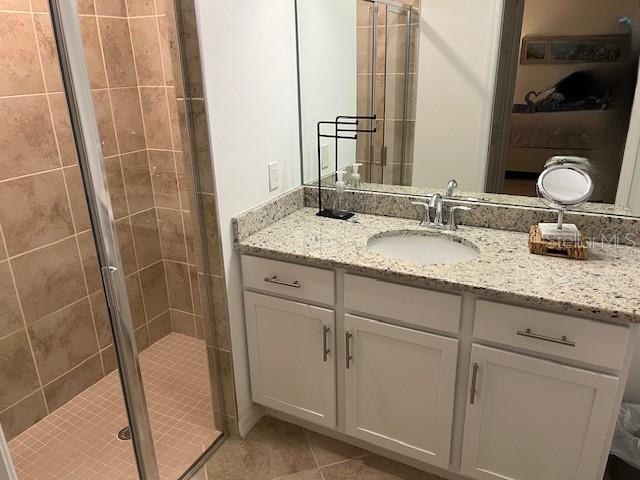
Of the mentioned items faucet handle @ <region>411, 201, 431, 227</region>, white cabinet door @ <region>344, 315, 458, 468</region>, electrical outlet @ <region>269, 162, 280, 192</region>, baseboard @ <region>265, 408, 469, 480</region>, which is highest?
electrical outlet @ <region>269, 162, 280, 192</region>

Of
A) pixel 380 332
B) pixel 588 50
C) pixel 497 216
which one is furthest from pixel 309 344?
pixel 588 50

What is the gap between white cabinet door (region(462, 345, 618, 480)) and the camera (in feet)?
4.51

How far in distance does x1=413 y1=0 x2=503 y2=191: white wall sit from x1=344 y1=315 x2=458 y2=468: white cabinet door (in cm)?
69

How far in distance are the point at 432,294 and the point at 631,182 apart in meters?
A: 0.82

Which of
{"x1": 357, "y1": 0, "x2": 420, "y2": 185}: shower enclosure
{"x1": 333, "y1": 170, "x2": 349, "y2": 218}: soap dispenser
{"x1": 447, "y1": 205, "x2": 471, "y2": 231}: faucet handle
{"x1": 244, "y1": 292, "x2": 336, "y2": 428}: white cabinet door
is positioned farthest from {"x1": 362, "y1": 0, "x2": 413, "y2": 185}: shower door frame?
{"x1": 244, "y1": 292, "x2": 336, "y2": 428}: white cabinet door

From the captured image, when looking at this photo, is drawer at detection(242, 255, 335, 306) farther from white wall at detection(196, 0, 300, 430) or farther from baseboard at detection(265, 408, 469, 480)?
baseboard at detection(265, 408, 469, 480)

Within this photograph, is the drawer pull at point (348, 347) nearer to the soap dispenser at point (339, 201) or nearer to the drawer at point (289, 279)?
the drawer at point (289, 279)

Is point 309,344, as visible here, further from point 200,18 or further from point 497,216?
point 200,18

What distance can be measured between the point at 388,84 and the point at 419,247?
0.67m

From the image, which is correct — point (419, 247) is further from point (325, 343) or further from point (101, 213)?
point (101, 213)

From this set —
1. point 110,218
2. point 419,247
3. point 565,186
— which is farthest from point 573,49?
point 110,218

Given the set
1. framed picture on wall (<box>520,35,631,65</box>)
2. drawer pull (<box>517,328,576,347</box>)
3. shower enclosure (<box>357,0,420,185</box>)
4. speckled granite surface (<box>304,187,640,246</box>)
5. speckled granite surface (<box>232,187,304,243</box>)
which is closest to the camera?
drawer pull (<box>517,328,576,347</box>)

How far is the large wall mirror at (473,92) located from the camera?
5.28 ft

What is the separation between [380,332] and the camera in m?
1.63
